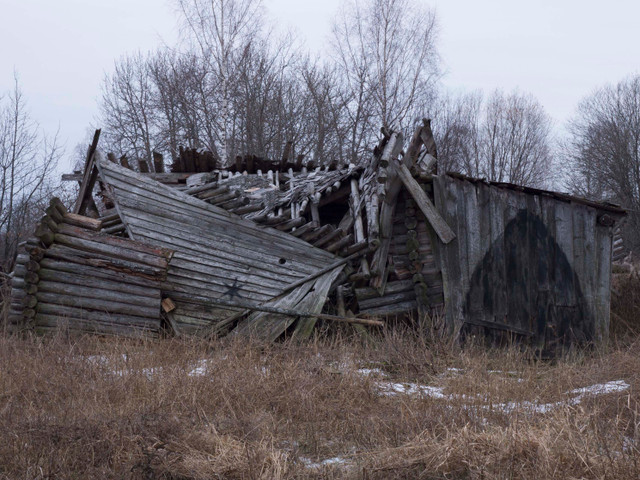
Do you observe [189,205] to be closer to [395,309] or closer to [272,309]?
[272,309]

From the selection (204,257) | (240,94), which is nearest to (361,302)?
(204,257)

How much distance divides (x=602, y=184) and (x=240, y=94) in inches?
784

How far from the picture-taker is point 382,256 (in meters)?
10.3

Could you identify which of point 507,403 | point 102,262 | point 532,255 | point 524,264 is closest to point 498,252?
point 524,264

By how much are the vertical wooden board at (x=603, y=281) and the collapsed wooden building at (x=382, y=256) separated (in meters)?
0.02

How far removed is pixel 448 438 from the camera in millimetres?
4266

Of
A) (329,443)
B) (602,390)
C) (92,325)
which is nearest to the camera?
(329,443)

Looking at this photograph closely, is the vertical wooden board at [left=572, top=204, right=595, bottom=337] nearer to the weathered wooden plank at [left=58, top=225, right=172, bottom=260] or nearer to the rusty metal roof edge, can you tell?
the rusty metal roof edge

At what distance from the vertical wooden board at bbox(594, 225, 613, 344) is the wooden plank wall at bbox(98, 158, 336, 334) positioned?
15.3 feet

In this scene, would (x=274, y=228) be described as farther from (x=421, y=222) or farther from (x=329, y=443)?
(x=329, y=443)

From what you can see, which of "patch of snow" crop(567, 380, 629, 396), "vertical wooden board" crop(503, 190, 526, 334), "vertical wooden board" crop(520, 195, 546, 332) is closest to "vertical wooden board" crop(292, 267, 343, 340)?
"vertical wooden board" crop(503, 190, 526, 334)

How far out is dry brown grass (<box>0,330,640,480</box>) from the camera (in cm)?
396

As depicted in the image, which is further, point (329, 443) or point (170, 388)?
point (170, 388)

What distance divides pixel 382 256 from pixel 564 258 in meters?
3.20
